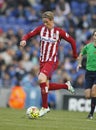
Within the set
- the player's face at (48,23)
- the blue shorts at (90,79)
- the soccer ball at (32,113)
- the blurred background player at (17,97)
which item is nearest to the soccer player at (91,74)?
the blue shorts at (90,79)

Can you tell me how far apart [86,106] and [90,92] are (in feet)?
19.8

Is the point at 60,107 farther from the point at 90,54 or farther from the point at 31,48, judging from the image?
the point at 90,54

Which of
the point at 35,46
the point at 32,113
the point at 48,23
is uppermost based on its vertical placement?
the point at 35,46

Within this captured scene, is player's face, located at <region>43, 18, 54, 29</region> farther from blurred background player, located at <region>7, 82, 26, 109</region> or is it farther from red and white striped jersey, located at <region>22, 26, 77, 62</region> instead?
blurred background player, located at <region>7, 82, 26, 109</region>

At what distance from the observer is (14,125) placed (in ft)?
39.3

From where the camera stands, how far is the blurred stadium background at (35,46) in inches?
854

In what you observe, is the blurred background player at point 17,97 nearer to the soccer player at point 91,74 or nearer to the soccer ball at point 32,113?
the soccer player at point 91,74

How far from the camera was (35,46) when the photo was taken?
24.8 m

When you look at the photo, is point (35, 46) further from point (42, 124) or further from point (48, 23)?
point (42, 124)

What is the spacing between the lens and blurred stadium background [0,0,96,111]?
21.7m

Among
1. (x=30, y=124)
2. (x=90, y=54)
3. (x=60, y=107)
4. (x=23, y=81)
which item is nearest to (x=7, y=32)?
(x=23, y=81)

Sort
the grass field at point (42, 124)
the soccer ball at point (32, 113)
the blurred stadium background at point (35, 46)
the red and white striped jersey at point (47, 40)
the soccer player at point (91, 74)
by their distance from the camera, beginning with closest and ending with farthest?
the grass field at point (42, 124), the soccer ball at point (32, 113), the red and white striped jersey at point (47, 40), the soccer player at point (91, 74), the blurred stadium background at point (35, 46)

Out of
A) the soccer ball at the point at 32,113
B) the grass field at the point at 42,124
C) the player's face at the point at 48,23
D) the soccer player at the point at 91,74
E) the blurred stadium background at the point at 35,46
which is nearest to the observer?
the grass field at the point at 42,124

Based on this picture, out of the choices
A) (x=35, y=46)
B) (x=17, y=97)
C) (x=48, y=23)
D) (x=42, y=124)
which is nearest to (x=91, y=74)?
(x=48, y=23)
